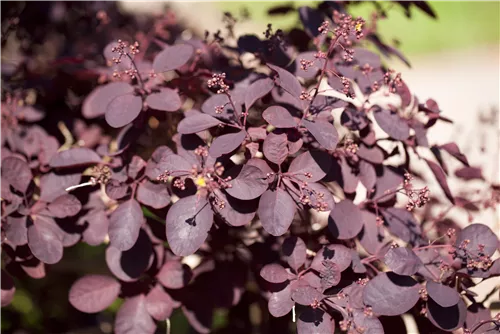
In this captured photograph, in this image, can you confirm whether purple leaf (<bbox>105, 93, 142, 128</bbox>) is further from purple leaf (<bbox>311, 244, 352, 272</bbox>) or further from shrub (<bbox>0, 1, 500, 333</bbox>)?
purple leaf (<bbox>311, 244, 352, 272</bbox>)

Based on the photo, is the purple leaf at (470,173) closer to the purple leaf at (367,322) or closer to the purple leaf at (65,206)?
the purple leaf at (367,322)

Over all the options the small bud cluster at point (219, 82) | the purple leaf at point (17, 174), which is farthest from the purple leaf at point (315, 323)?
the purple leaf at point (17, 174)

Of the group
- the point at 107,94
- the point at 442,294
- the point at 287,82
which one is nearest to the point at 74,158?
the point at 107,94

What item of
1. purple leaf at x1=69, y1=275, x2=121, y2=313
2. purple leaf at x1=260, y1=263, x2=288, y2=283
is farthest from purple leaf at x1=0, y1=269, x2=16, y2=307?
purple leaf at x1=260, y1=263, x2=288, y2=283

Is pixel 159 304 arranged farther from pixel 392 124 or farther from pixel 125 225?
pixel 392 124

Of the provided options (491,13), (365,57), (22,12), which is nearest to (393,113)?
(365,57)
